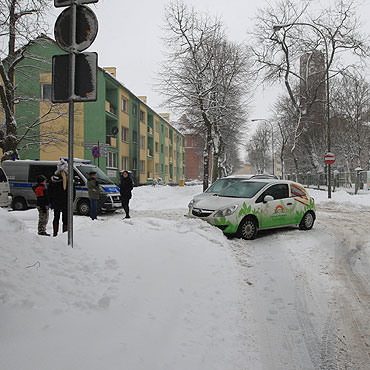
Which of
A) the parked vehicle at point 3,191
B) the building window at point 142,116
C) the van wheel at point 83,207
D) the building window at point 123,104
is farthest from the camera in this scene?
the building window at point 142,116

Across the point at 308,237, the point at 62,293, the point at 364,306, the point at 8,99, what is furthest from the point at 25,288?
the point at 8,99

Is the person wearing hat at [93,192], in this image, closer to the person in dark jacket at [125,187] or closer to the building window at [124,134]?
the person in dark jacket at [125,187]

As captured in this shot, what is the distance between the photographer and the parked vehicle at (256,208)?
8.38 metres

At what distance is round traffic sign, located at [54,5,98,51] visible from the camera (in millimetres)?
4434

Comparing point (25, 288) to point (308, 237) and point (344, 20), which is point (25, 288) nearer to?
point (308, 237)

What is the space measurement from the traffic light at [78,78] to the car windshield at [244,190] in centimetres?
561

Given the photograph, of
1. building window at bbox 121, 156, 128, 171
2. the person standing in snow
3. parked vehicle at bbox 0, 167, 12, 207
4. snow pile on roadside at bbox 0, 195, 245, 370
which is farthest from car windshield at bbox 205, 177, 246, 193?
building window at bbox 121, 156, 128, 171

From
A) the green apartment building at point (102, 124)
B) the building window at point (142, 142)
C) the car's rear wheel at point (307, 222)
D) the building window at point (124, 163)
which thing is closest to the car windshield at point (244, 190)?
the car's rear wheel at point (307, 222)

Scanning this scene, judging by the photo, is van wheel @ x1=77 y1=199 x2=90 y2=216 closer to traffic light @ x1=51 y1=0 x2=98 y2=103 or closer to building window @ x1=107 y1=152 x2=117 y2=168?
traffic light @ x1=51 y1=0 x2=98 y2=103

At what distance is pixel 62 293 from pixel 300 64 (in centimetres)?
3451

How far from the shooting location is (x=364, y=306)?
4410 mm

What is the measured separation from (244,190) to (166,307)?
19.4 feet

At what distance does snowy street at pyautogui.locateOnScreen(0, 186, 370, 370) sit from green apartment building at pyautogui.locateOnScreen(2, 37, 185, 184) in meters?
11.5

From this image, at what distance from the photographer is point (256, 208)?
8672 mm
